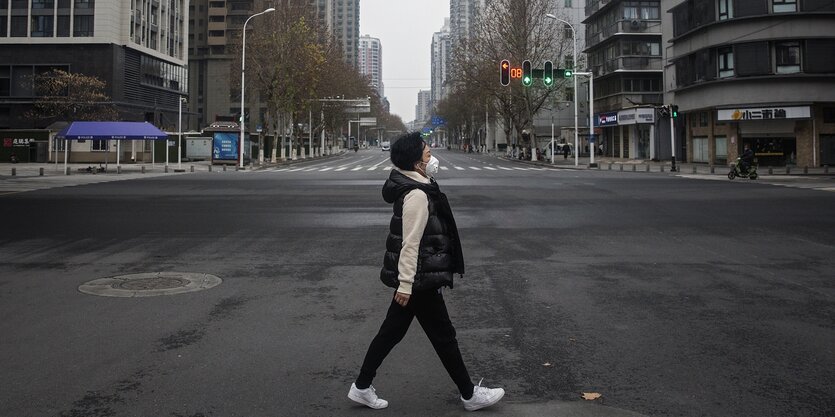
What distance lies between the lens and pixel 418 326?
6219mm

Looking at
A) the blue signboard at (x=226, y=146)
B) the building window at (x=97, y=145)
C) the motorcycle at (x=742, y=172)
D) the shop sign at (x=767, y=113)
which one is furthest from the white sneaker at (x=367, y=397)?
the building window at (x=97, y=145)

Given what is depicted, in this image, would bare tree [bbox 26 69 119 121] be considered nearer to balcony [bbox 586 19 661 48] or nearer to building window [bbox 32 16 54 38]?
building window [bbox 32 16 54 38]

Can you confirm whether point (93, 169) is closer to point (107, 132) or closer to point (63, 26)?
point (107, 132)

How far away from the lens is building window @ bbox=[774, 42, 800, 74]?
4016cm

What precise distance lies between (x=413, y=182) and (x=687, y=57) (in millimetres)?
48342

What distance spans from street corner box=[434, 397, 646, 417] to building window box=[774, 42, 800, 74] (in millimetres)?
42912

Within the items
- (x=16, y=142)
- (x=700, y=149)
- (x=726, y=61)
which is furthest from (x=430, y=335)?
(x=16, y=142)

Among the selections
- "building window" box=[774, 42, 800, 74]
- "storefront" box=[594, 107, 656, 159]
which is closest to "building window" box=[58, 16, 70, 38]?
"storefront" box=[594, 107, 656, 159]

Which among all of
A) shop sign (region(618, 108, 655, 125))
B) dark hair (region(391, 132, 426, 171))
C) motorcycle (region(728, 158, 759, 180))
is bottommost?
dark hair (region(391, 132, 426, 171))

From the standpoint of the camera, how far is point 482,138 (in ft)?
382

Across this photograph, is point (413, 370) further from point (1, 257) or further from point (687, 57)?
point (687, 57)

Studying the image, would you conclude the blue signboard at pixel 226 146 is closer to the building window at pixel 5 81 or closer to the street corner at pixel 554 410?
the building window at pixel 5 81

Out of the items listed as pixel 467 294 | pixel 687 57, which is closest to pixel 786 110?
pixel 687 57

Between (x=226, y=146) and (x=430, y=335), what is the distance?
50735mm
